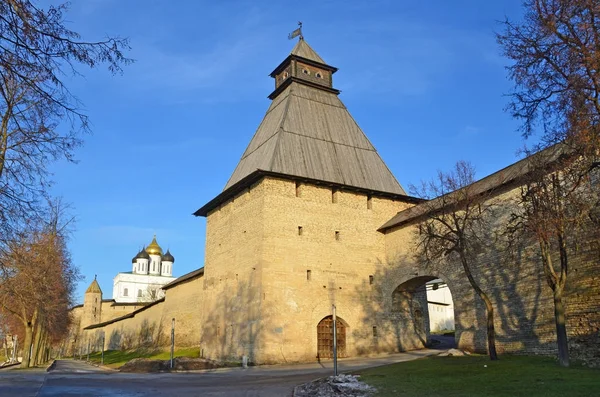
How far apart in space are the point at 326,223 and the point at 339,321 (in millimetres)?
4848

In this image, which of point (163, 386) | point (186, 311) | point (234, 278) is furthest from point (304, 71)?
point (163, 386)

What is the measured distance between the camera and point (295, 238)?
2338cm

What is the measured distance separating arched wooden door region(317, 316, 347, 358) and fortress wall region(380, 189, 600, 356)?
4997mm

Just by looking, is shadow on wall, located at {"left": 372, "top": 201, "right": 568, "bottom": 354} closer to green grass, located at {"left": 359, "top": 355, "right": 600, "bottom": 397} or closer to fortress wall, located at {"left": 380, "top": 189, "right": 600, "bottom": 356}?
fortress wall, located at {"left": 380, "top": 189, "right": 600, "bottom": 356}

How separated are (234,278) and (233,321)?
2.13 meters

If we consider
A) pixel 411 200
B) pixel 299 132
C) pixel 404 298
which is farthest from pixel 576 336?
pixel 299 132

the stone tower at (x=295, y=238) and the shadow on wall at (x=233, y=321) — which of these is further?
the stone tower at (x=295, y=238)

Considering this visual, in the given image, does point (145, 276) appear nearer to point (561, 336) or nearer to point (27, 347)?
point (27, 347)

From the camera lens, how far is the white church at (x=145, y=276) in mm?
92312

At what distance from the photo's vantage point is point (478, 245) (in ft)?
64.6

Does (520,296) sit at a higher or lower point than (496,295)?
lower

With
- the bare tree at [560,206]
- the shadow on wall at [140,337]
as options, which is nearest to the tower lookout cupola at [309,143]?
the bare tree at [560,206]

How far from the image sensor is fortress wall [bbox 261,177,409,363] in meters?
21.9

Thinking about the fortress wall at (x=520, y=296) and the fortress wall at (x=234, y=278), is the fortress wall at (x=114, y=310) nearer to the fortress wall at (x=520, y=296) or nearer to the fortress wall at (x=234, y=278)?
the fortress wall at (x=234, y=278)
